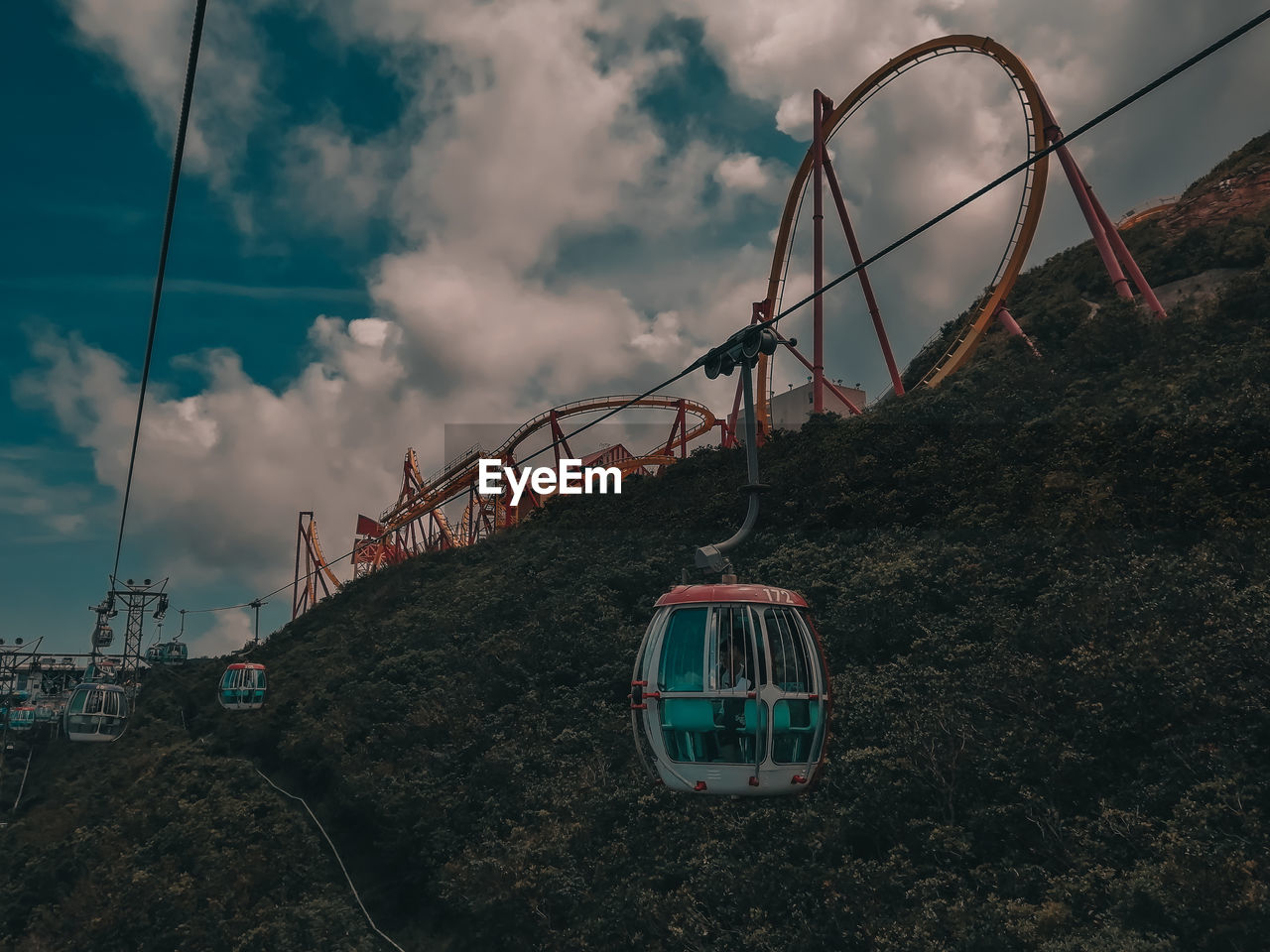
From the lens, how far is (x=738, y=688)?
360 inches

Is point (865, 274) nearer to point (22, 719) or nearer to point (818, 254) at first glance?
point (818, 254)

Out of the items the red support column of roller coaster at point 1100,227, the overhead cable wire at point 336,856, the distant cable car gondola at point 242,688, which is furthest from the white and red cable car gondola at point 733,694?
the distant cable car gondola at point 242,688

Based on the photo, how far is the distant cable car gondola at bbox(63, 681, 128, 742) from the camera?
38.2 m

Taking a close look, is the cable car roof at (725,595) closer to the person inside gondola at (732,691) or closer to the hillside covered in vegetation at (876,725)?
the person inside gondola at (732,691)

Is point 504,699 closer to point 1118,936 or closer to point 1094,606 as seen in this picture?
point 1094,606

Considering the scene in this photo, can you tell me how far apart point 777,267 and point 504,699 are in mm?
22760

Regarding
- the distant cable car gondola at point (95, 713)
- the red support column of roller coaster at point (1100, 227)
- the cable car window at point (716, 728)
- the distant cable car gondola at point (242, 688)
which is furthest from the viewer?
the distant cable car gondola at point (242, 688)

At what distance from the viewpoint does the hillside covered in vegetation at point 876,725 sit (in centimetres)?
1525

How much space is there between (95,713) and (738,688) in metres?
38.5

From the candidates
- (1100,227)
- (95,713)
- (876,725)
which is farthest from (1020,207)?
(95,713)

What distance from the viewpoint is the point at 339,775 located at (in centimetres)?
3203

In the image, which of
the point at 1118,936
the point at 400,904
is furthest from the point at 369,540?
the point at 1118,936

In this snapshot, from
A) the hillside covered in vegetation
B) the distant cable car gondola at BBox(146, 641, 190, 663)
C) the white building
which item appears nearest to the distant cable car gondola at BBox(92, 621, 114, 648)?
the distant cable car gondola at BBox(146, 641, 190, 663)

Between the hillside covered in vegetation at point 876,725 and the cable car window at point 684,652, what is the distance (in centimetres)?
826
